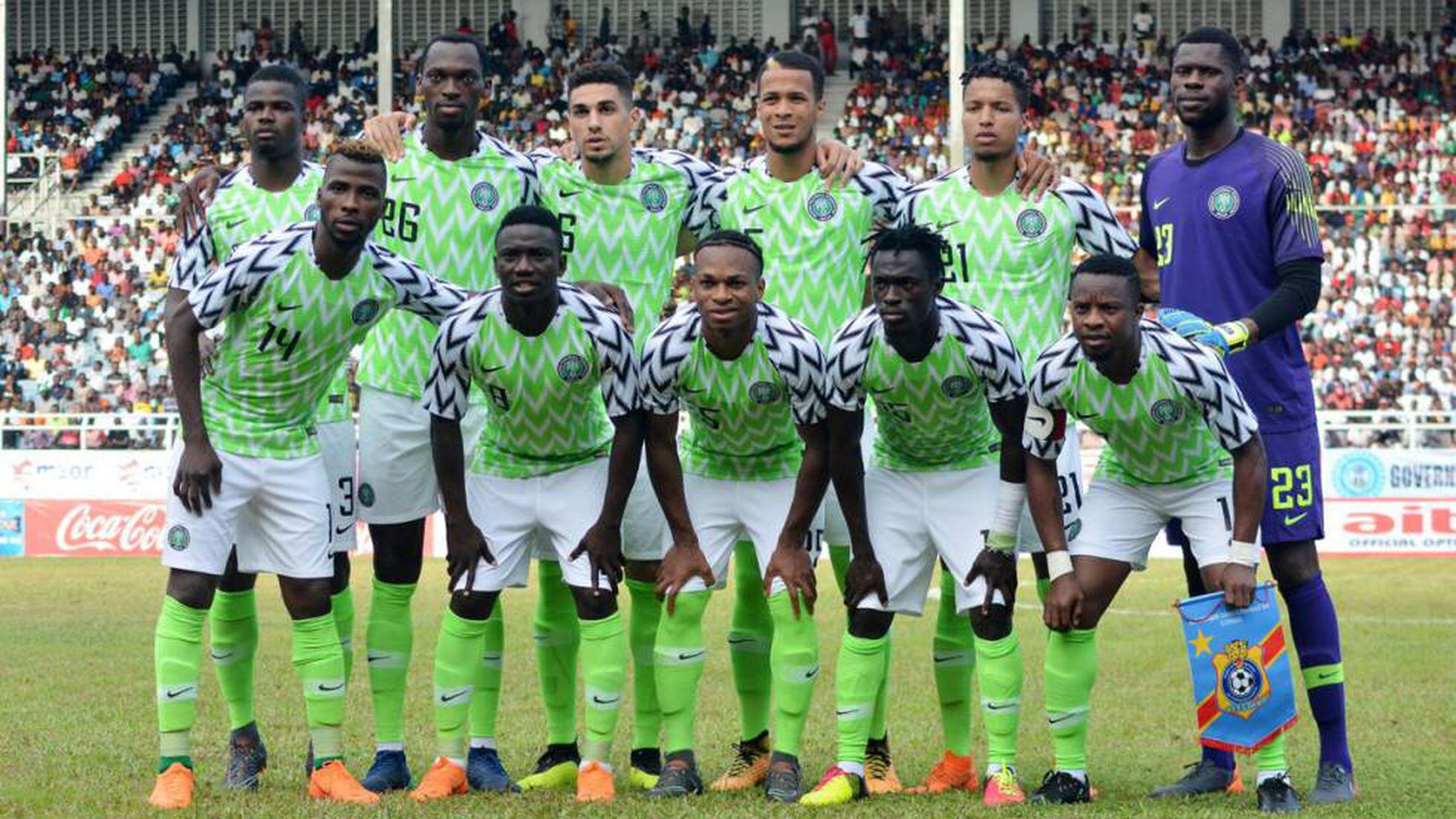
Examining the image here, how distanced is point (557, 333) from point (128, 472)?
1888 centimetres

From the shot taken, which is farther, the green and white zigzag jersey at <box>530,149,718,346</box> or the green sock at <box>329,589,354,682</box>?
the green sock at <box>329,589,354,682</box>

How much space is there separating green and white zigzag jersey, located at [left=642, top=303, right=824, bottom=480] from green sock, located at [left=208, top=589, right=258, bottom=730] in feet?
7.20

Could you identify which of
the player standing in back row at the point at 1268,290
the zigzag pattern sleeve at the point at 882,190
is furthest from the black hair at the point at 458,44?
the player standing in back row at the point at 1268,290

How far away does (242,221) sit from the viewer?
8.17 meters

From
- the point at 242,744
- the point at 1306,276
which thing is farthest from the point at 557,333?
the point at 1306,276

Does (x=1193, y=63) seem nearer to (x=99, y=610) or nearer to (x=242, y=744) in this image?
(x=242, y=744)

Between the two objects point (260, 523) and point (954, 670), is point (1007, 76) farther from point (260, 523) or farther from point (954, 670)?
point (260, 523)

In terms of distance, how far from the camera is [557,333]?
747 cm

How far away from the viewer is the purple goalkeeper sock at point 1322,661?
24.7ft

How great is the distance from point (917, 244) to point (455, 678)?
8.25 ft

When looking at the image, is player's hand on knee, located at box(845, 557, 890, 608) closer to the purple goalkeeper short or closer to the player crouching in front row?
the player crouching in front row

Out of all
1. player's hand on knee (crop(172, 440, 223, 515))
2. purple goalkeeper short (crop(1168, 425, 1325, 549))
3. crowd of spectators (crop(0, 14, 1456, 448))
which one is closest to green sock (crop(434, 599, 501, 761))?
player's hand on knee (crop(172, 440, 223, 515))

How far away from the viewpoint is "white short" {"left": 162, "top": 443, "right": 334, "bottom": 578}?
7.33m

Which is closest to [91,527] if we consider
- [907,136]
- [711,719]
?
[907,136]
